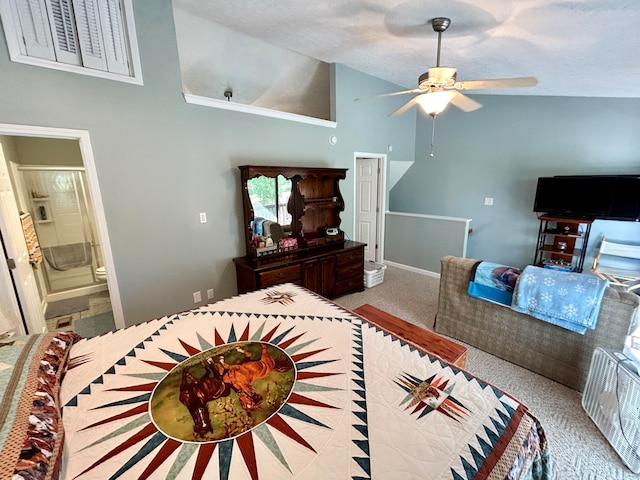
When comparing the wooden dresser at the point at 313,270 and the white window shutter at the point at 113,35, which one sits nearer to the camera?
the white window shutter at the point at 113,35

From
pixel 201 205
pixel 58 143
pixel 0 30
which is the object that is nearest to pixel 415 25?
pixel 201 205

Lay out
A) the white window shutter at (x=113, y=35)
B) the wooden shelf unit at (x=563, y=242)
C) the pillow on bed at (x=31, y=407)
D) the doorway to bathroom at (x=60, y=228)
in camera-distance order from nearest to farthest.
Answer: the pillow on bed at (x=31, y=407) → the white window shutter at (x=113, y=35) → the doorway to bathroom at (x=60, y=228) → the wooden shelf unit at (x=563, y=242)

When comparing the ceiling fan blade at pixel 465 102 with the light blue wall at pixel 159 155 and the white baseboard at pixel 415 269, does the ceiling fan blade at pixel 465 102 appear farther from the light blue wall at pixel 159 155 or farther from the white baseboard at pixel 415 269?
the white baseboard at pixel 415 269

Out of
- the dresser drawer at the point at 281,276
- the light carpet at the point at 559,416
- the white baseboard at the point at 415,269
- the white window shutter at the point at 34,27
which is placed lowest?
the light carpet at the point at 559,416

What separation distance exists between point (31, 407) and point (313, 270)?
2.49 meters

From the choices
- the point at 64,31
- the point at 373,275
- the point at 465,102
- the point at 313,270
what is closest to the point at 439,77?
the point at 465,102

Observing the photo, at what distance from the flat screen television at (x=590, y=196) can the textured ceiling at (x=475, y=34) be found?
964mm

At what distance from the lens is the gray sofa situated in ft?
5.86

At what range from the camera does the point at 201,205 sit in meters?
2.77

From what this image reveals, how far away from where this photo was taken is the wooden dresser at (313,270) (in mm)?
2857

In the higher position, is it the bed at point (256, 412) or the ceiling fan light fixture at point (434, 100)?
the ceiling fan light fixture at point (434, 100)

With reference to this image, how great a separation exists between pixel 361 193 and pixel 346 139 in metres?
1.18

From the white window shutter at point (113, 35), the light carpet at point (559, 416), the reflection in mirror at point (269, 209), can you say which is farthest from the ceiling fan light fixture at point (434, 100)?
the white window shutter at point (113, 35)

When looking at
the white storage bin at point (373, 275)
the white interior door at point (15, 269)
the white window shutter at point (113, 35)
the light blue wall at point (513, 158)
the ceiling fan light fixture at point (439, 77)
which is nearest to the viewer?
the ceiling fan light fixture at point (439, 77)
